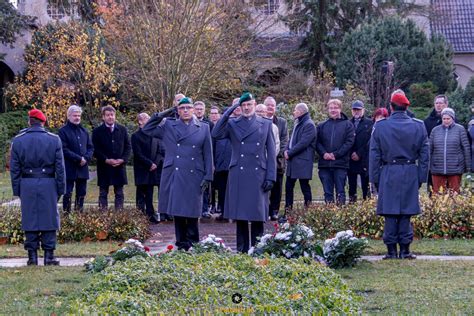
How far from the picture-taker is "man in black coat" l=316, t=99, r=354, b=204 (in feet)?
52.0

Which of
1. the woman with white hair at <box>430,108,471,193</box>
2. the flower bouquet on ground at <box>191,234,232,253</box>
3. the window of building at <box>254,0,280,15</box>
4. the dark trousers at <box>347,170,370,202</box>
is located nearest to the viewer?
the flower bouquet on ground at <box>191,234,232,253</box>

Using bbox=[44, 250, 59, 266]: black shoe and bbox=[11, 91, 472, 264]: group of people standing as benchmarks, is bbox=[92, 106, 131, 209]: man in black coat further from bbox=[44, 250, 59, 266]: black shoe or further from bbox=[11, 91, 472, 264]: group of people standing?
bbox=[44, 250, 59, 266]: black shoe

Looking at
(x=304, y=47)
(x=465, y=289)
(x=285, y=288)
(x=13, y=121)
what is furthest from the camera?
(x=304, y=47)

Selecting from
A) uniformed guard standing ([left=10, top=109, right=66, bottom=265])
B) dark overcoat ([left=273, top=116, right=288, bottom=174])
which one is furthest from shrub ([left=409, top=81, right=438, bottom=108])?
uniformed guard standing ([left=10, top=109, right=66, bottom=265])

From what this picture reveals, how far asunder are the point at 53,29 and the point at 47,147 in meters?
21.0

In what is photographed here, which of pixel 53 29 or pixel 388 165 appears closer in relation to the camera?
pixel 388 165

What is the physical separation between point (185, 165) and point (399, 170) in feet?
9.36

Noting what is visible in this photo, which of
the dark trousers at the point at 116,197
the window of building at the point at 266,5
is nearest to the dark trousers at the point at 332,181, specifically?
the dark trousers at the point at 116,197

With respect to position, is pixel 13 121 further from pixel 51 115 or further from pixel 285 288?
pixel 285 288

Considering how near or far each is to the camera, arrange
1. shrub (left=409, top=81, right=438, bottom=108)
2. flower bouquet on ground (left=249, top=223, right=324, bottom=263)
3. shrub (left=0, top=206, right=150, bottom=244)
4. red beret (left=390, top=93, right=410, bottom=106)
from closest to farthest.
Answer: flower bouquet on ground (left=249, top=223, right=324, bottom=263)
red beret (left=390, top=93, right=410, bottom=106)
shrub (left=0, top=206, right=150, bottom=244)
shrub (left=409, top=81, right=438, bottom=108)

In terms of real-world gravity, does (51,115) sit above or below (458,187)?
above

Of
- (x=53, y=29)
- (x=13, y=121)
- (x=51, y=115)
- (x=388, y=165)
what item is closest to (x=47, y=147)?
(x=388, y=165)

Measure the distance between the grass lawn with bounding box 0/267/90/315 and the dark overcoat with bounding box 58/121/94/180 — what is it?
429 cm

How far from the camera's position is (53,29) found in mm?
31953
